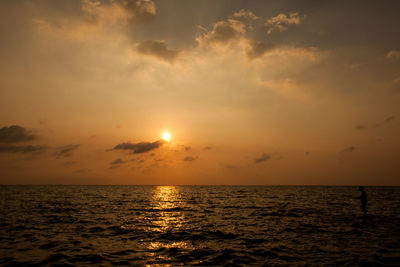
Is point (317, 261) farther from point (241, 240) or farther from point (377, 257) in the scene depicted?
point (241, 240)

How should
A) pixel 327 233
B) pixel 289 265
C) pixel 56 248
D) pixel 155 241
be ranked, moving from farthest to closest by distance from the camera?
pixel 327 233 → pixel 155 241 → pixel 56 248 → pixel 289 265

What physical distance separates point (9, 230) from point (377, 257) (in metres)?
28.9

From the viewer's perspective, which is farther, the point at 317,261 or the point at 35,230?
the point at 35,230

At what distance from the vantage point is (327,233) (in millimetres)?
22938

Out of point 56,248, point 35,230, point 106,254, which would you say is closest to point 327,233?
point 106,254

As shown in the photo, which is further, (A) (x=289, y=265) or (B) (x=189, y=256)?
(B) (x=189, y=256)

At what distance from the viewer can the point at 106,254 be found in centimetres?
1602

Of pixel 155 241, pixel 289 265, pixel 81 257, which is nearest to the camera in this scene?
pixel 289 265

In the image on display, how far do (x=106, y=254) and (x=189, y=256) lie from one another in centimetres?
517

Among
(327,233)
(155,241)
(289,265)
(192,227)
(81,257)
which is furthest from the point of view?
(192,227)

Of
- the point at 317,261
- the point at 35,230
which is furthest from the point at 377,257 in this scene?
the point at 35,230

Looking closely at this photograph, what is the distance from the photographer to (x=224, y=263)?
14.6m

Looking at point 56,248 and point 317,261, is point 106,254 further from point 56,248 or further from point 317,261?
point 317,261

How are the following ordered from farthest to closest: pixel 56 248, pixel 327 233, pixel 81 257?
pixel 327 233 → pixel 56 248 → pixel 81 257
